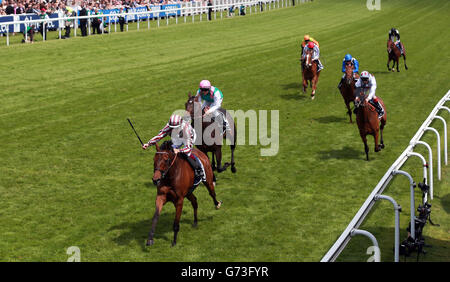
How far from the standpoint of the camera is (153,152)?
1527 centimetres

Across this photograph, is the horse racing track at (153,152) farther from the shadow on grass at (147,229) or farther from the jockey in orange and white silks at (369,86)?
the jockey in orange and white silks at (369,86)

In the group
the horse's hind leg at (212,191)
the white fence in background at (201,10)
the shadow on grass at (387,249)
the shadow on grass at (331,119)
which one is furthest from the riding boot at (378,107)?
the white fence in background at (201,10)

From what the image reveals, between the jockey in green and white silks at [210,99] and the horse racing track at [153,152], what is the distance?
4.85 feet

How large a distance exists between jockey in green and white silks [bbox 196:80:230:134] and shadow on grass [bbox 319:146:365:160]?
3330 mm

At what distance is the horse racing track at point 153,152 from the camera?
9.95m

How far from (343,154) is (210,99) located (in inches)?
167

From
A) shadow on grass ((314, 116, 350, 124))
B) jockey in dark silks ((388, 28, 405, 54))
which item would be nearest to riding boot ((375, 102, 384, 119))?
shadow on grass ((314, 116, 350, 124))

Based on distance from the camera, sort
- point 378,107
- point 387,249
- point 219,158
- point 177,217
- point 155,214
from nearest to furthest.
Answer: point 155,214 → point 177,217 → point 387,249 → point 219,158 → point 378,107

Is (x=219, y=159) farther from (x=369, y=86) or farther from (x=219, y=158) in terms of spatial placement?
(x=369, y=86)

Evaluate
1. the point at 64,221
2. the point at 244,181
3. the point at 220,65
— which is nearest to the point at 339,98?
the point at 220,65

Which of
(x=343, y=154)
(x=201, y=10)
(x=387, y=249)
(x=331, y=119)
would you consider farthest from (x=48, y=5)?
(x=387, y=249)

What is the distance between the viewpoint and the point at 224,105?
19.9 m

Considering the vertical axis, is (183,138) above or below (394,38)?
below
